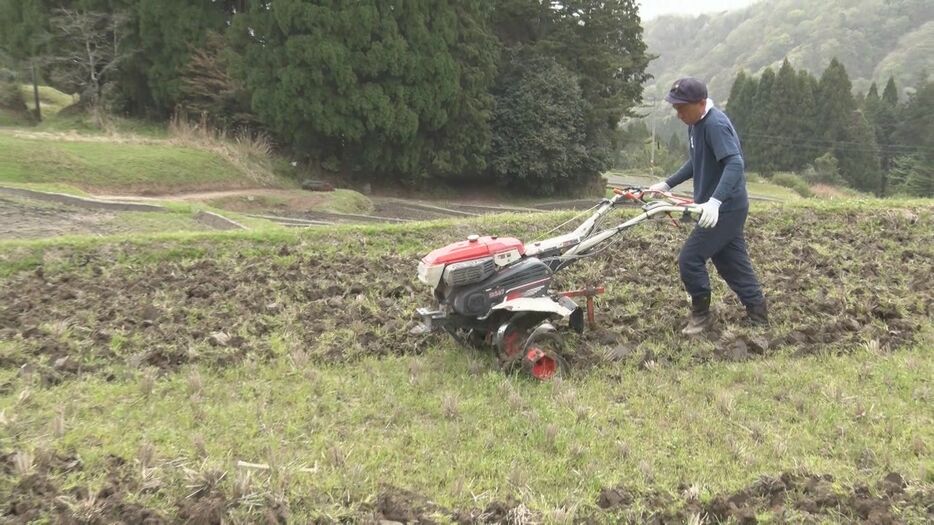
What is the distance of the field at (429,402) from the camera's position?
114 inches

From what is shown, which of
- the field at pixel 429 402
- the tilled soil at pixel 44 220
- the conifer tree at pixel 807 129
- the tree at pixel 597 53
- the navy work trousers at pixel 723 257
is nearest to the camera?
the field at pixel 429 402

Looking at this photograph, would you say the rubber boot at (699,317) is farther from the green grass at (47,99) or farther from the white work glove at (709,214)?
the green grass at (47,99)

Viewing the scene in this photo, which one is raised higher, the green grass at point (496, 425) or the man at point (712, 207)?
the man at point (712, 207)

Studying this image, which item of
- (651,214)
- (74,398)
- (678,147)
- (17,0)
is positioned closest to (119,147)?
(17,0)

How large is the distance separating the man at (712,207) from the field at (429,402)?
30cm

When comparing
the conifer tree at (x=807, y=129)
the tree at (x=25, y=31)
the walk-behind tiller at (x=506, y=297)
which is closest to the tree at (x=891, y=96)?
the conifer tree at (x=807, y=129)

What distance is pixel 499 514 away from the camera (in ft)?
9.43

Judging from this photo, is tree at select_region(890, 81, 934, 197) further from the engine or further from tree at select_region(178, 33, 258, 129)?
the engine

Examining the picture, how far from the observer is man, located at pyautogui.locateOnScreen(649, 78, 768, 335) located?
4.90m

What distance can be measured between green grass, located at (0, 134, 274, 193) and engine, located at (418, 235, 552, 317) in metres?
13.4

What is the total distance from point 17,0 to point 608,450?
101 feet

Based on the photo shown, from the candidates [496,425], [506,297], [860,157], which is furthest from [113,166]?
[860,157]

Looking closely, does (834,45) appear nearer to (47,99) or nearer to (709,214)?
(47,99)

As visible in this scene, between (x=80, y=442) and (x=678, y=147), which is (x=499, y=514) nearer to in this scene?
(x=80, y=442)
